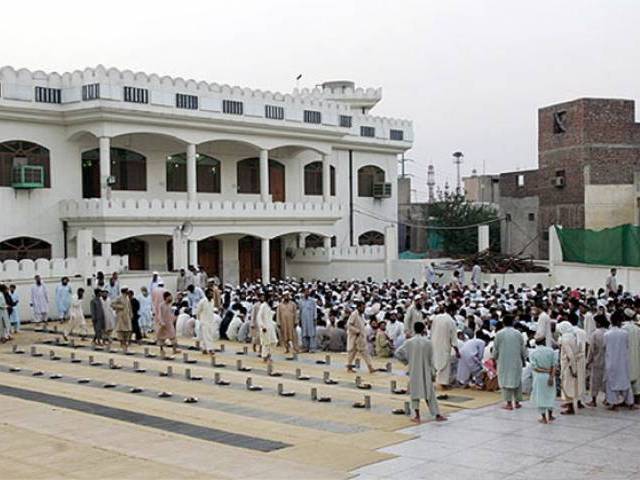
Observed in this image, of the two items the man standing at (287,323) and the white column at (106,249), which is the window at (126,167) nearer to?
the white column at (106,249)

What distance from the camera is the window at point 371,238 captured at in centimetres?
4219

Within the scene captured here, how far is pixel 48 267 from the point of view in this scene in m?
25.8

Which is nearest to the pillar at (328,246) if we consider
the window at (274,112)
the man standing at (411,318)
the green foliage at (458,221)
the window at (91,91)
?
the window at (274,112)

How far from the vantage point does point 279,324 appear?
19.1m

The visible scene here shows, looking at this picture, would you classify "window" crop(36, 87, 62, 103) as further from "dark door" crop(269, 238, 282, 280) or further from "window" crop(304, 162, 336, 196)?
"window" crop(304, 162, 336, 196)

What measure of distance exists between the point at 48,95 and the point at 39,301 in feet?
30.9

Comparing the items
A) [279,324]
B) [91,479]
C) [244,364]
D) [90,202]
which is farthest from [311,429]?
[90,202]

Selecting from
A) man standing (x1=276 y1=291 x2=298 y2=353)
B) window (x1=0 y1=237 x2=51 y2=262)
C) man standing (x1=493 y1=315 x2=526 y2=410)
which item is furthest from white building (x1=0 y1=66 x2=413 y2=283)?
man standing (x1=493 y1=315 x2=526 y2=410)

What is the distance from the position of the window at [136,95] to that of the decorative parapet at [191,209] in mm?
3608

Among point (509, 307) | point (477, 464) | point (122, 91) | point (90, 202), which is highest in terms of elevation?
point (122, 91)

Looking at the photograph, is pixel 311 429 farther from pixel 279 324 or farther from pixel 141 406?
pixel 279 324

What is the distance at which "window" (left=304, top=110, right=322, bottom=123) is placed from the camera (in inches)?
1467

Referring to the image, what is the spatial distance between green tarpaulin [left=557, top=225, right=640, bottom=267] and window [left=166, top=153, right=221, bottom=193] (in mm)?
14518

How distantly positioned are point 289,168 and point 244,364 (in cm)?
2306
